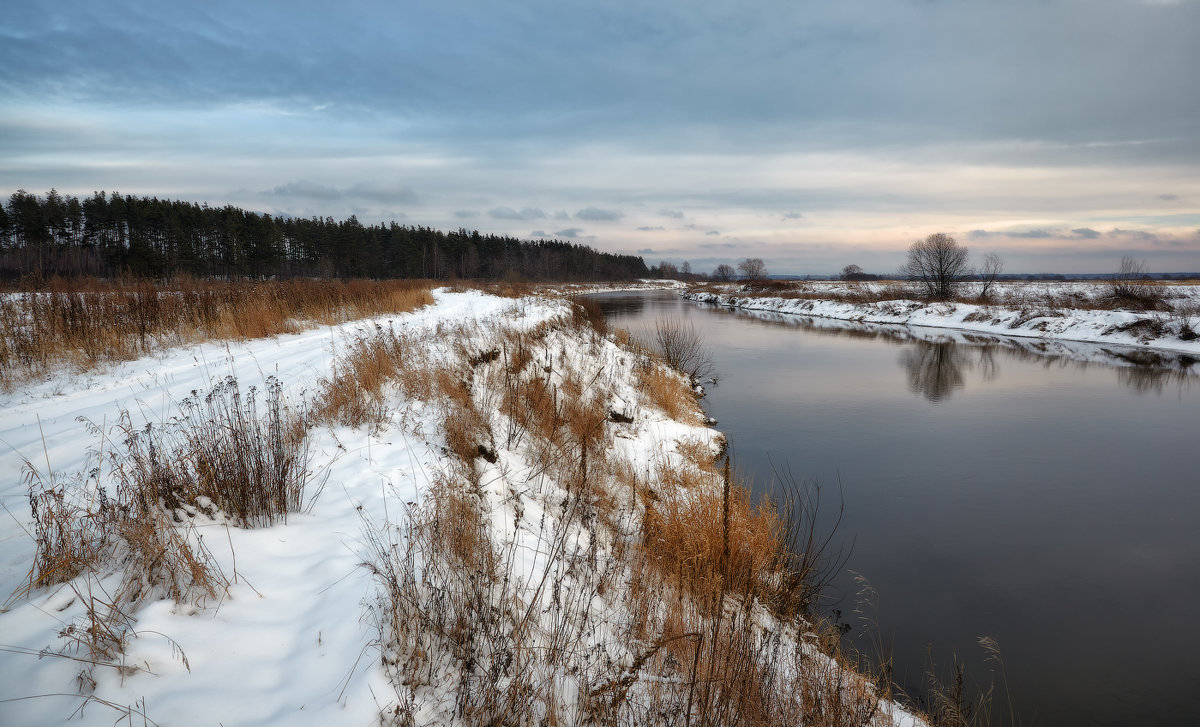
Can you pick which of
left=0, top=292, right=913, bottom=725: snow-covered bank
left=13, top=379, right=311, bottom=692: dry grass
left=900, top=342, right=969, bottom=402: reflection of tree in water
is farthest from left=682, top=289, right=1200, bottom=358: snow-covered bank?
left=13, top=379, right=311, bottom=692: dry grass

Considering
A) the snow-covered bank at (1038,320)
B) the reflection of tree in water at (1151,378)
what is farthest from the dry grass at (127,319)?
the snow-covered bank at (1038,320)

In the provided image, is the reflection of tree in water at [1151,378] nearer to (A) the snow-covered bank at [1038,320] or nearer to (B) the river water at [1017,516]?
(B) the river water at [1017,516]

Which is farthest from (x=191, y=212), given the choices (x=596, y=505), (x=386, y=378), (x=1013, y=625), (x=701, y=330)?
(x=1013, y=625)

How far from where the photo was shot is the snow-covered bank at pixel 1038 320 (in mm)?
19906

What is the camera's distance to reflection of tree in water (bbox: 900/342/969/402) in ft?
45.8

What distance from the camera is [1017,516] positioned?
22.2 feet

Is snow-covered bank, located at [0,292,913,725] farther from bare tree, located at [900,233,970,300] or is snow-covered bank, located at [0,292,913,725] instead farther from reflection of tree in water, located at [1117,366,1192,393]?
bare tree, located at [900,233,970,300]

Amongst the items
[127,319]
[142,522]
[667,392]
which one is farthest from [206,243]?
[142,522]

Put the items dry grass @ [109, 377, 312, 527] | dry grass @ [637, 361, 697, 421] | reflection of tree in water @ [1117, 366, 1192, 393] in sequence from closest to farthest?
dry grass @ [109, 377, 312, 527]
dry grass @ [637, 361, 697, 421]
reflection of tree in water @ [1117, 366, 1192, 393]

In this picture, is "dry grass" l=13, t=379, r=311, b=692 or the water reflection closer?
"dry grass" l=13, t=379, r=311, b=692

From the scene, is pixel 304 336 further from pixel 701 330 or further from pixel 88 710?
pixel 701 330

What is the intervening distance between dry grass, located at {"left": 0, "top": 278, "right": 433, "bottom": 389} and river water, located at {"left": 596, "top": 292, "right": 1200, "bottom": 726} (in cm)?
986

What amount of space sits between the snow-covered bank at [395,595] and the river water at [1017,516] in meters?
1.60

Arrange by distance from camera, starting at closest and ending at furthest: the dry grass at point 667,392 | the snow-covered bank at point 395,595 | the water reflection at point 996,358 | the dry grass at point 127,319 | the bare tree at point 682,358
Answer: the snow-covered bank at point 395,595
the dry grass at point 127,319
the dry grass at point 667,392
the water reflection at point 996,358
the bare tree at point 682,358
